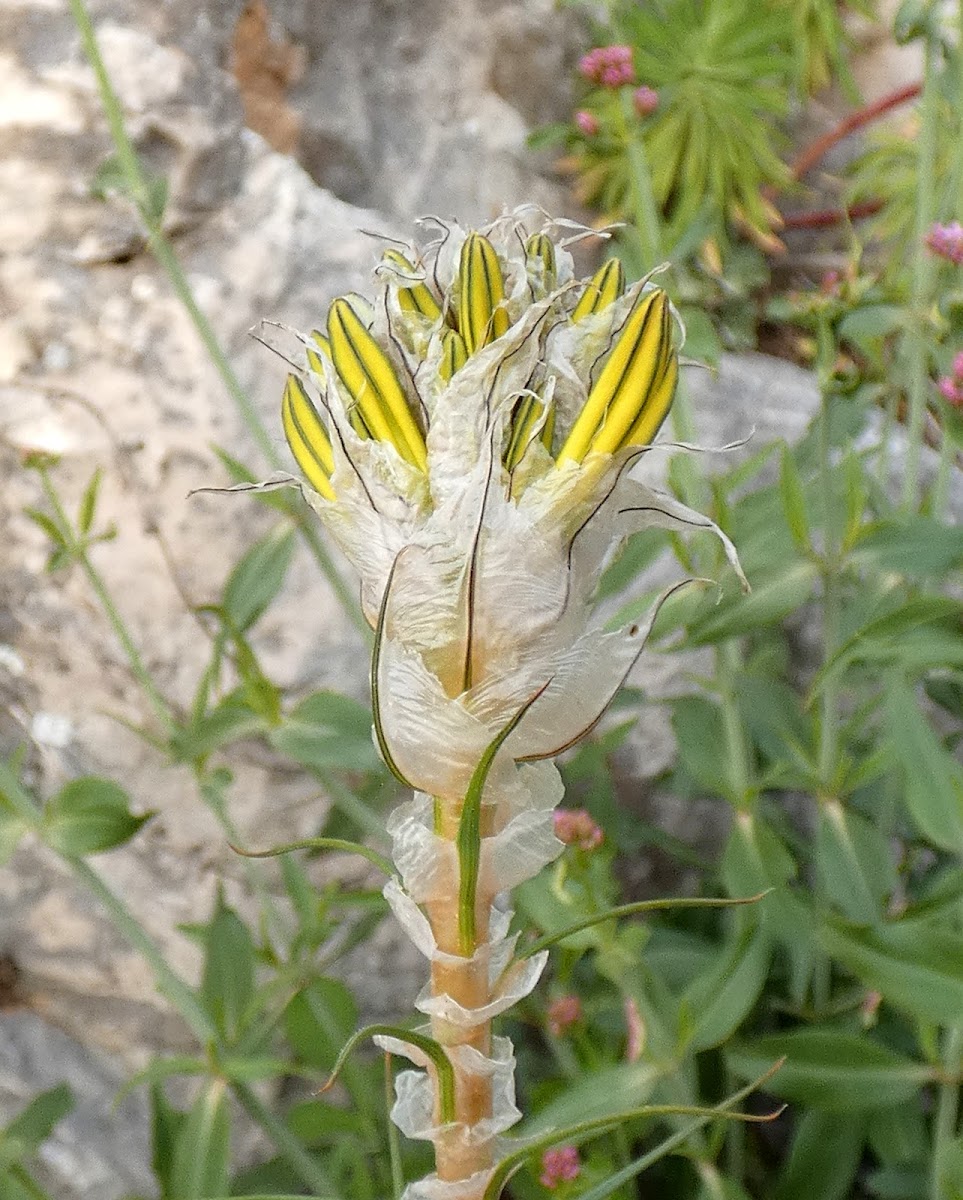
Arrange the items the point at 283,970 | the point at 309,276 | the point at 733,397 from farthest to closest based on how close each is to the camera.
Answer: the point at 733,397
the point at 309,276
the point at 283,970

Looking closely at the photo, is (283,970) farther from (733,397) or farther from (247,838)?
(733,397)

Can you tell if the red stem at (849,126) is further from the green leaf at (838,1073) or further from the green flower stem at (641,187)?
the green leaf at (838,1073)

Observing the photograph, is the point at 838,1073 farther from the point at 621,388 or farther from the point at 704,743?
the point at 621,388

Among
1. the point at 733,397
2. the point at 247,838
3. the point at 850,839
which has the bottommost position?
the point at 247,838

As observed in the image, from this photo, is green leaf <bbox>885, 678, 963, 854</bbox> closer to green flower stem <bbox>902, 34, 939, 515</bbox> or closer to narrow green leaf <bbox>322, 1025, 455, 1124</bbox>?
green flower stem <bbox>902, 34, 939, 515</bbox>

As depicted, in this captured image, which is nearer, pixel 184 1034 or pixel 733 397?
pixel 184 1034

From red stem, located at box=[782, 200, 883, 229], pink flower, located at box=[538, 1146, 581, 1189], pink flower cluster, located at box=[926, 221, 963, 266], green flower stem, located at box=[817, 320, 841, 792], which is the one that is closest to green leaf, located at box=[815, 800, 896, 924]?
green flower stem, located at box=[817, 320, 841, 792]

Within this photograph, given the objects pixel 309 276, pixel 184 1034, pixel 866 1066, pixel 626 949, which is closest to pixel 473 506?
pixel 626 949
